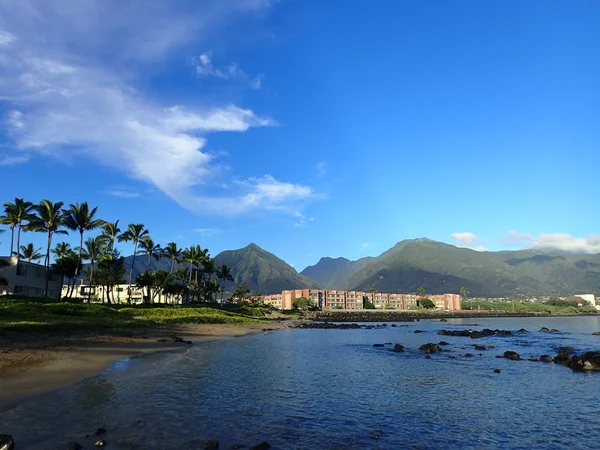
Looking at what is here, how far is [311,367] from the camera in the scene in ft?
106

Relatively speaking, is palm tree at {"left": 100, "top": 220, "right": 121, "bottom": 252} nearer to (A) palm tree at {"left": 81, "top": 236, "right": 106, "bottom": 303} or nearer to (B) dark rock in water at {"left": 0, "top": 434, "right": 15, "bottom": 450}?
(A) palm tree at {"left": 81, "top": 236, "right": 106, "bottom": 303}

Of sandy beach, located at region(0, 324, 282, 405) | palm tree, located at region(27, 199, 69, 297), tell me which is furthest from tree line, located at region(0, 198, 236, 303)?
sandy beach, located at region(0, 324, 282, 405)

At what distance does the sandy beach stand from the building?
148 ft

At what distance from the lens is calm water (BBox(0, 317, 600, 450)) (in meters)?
14.3

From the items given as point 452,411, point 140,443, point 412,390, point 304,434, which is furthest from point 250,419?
point 412,390

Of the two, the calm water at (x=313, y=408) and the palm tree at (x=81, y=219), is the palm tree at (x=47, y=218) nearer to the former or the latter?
the palm tree at (x=81, y=219)

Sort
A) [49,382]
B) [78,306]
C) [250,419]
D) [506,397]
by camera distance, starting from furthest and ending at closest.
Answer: [78,306] → [506,397] → [49,382] → [250,419]

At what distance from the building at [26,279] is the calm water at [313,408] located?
57.9 metres

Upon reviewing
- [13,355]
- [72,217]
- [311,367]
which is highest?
[72,217]

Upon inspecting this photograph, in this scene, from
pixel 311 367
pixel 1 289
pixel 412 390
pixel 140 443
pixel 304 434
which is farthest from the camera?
pixel 1 289

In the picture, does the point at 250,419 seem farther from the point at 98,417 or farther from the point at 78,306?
the point at 78,306

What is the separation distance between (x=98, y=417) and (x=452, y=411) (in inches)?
642

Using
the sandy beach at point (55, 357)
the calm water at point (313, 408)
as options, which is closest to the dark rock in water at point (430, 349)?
the calm water at point (313, 408)

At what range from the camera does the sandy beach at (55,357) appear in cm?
1959
